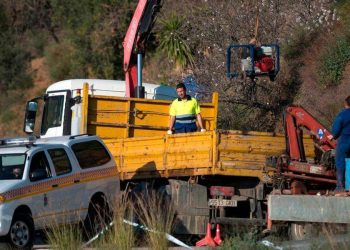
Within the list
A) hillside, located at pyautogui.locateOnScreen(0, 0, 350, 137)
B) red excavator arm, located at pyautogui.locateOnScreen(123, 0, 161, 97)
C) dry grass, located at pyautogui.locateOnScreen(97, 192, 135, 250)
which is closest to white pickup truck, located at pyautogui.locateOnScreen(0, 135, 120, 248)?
dry grass, located at pyautogui.locateOnScreen(97, 192, 135, 250)

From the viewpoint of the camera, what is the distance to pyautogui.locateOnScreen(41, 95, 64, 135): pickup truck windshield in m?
19.0

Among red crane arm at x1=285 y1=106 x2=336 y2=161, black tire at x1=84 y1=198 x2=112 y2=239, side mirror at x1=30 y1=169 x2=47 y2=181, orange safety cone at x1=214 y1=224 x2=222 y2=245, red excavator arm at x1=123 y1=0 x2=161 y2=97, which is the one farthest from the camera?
red excavator arm at x1=123 y1=0 x2=161 y2=97

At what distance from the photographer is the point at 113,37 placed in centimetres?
4291

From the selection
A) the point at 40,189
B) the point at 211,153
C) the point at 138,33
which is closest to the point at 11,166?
the point at 40,189

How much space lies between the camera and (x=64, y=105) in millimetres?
18906

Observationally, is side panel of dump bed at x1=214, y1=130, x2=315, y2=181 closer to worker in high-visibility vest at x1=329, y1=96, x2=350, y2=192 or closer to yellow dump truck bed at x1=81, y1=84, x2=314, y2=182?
yellow dump truck bed at x1=81, y1=84, x2=314, y2=182

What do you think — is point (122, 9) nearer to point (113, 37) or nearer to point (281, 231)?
point (113, 37)

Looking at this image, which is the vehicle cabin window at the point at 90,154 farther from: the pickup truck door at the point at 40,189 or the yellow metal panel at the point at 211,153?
the pickup truck door at the point at 40,189

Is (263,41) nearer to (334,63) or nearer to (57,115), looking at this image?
(334,63)

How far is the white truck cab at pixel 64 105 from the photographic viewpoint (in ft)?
61.5

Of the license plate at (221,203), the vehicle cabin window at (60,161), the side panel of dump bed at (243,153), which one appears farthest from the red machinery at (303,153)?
the vehicle cabin window at (60,161)

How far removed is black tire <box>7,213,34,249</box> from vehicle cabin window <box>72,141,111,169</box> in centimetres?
202

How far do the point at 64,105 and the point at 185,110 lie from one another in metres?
3.44

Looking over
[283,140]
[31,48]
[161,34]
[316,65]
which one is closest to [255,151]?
[283,140]
